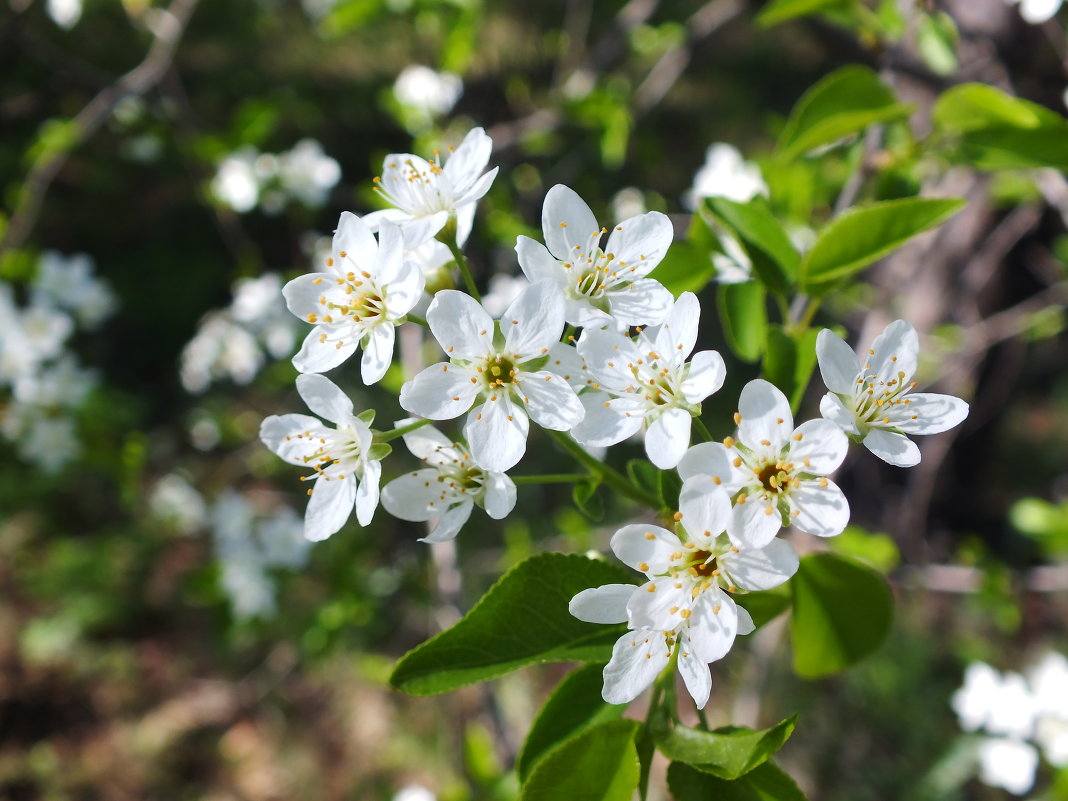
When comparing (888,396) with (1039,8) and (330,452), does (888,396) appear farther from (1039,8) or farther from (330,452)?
(1039,8)

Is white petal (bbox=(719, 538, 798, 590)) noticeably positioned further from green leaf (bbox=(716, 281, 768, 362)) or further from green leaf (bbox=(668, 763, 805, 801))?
green leaf (bbox=(716, 281, 768, 362))

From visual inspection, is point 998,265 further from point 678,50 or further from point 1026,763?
point 1026,763

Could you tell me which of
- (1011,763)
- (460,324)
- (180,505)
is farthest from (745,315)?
(180,505)

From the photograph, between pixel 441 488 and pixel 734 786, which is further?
pixel 441 488

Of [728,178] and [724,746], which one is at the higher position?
[724,746]

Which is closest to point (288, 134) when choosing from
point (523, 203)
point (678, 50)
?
point (523, 203)

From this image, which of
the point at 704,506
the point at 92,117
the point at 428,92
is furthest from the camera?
the point at 428,92
